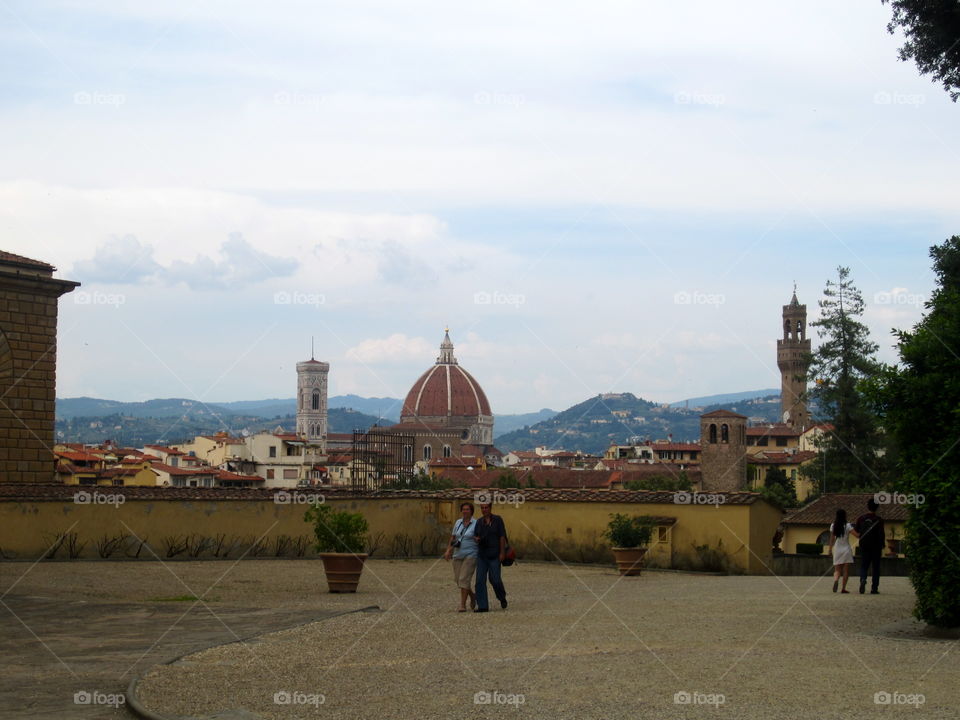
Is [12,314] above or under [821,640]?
above

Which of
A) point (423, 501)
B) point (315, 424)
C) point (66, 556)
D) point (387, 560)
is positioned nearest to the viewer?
point (66, 556)

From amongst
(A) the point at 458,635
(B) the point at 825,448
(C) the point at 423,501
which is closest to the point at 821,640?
(A) the point at 458,635

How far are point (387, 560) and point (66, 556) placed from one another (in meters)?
5.11

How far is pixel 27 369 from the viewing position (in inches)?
870

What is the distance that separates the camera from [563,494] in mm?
20609

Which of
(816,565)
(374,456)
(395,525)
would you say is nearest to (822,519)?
(816,565)

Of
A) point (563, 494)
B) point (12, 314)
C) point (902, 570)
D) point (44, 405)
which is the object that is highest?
point (12, 314)

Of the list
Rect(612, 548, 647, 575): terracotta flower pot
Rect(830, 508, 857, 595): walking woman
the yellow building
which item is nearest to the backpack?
Rect(830, 508, 857, 595): walking woman

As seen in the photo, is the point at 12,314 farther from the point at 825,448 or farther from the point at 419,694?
the point at 825,448

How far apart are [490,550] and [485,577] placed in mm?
279

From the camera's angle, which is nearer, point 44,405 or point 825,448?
point 44,405

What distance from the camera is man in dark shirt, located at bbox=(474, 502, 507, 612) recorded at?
1174cm

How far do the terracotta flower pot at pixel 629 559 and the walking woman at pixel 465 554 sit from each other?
5.55 metres

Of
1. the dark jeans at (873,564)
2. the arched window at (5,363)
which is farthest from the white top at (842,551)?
the arched window at (5,363)
